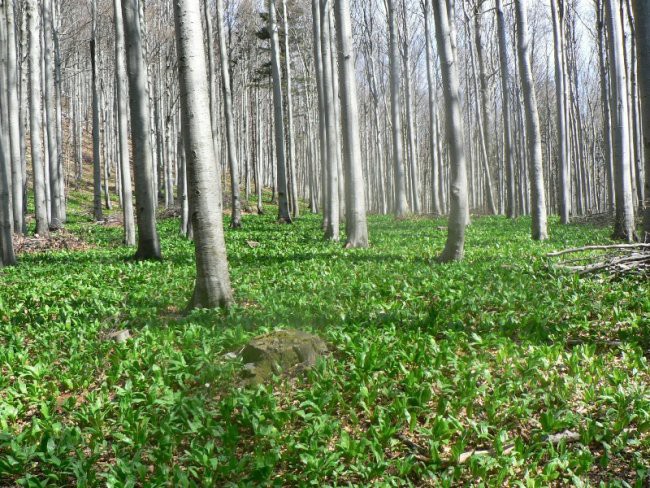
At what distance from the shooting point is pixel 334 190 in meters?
13.7

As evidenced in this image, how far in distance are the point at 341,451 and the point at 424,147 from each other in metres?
51.1

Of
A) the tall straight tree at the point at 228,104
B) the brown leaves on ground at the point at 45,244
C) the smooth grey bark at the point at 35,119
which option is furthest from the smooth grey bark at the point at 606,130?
the smooth grey bark at the point at 35,119

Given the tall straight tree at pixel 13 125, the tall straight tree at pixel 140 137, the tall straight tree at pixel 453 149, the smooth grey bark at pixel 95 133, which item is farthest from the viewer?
the smooth grey bark at pixel 95 133

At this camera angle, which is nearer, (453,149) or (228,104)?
(453,149)

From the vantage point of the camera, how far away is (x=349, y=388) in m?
4.00

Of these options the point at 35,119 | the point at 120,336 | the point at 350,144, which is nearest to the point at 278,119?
the point at 350,144

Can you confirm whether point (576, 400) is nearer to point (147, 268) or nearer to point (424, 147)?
point (147, 268)

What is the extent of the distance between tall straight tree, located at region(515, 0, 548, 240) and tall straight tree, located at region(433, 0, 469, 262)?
13.1 ft

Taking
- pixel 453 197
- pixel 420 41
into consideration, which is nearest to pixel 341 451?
pixel 453 197

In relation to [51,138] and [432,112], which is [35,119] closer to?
[51,138]

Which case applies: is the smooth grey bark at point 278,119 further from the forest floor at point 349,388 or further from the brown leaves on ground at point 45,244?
the forest floor at point 349,388

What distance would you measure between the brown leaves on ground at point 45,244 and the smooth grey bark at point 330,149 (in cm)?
613

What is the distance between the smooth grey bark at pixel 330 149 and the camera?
1305 centimetres

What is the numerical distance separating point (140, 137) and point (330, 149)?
17.4ft
